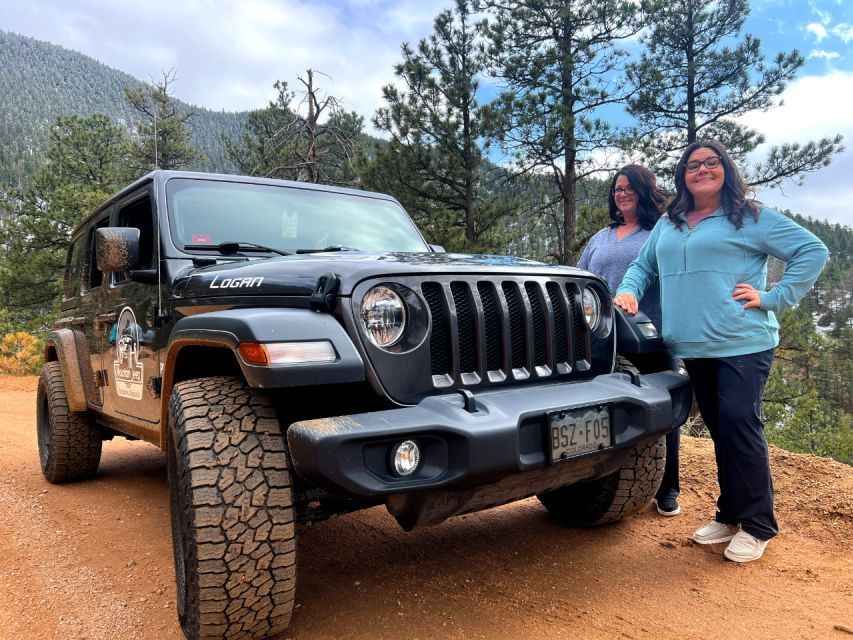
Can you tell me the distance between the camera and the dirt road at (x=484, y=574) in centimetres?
236

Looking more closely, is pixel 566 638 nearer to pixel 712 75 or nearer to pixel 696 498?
pixel 696 498

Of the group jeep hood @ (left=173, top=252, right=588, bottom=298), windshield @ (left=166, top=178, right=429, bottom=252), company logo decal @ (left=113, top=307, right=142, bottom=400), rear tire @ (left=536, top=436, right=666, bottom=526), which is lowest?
rear tire @ (left=536, top=436, right=666, bottom=526)

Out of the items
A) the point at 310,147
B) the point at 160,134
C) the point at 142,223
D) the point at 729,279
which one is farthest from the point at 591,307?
the point at 160,134

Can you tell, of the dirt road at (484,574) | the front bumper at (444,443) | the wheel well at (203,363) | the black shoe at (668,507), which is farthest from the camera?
the black shoe at (668,507)

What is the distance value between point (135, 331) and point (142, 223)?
0.63 metres

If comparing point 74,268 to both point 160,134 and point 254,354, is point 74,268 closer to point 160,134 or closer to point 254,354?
point 254,354

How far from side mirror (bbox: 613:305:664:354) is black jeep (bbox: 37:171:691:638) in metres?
0.01

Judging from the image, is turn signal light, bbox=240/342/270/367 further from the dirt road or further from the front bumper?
the dirt road

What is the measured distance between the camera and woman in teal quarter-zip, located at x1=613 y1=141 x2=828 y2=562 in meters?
2.94

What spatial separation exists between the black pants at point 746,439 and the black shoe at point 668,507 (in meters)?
0.63

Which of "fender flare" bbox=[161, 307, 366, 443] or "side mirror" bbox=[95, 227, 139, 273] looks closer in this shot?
"fender flare" bbox=[161, 307, 366, 443]

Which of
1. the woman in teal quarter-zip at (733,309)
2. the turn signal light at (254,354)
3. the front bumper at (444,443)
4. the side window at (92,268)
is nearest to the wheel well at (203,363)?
the turn signal light at (254,354)

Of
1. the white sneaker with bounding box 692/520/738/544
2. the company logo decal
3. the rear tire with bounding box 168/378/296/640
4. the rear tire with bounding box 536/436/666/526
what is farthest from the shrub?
the white sneaker with bounding box 692/520/738/544

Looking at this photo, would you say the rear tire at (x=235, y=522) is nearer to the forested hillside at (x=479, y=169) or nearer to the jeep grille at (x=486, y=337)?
the jeep grille at (x=486, y=337)
